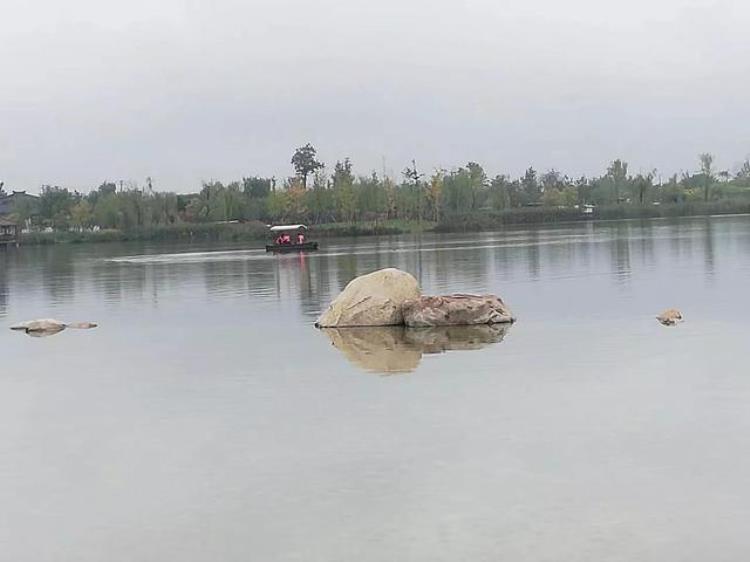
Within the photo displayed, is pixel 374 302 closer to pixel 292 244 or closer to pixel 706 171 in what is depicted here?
pixel 292 244

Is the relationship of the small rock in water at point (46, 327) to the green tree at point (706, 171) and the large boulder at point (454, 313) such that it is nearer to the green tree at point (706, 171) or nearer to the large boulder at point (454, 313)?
the large boulder at point (454, 313)

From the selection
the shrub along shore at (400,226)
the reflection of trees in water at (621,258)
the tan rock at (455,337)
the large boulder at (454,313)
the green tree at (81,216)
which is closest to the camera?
the tan rock at (455,337)

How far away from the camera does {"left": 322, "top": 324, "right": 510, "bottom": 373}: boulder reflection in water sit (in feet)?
39.5

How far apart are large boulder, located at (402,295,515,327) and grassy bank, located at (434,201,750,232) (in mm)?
58537

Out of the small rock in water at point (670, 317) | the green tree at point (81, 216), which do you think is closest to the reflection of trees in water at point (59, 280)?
the small rock in water at point (670, 317)

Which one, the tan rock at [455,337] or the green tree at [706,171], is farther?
the green tree at [706,171]

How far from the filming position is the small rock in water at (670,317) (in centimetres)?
1410

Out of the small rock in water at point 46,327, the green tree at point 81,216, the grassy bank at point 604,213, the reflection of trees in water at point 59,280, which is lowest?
the small rock in water at point 46,327

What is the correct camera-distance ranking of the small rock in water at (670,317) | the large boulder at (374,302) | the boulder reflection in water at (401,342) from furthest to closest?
1. the large boulder at (374,302)
2. the small rock in water at (670,317)
3. the boulder reflection in water at (401,342)

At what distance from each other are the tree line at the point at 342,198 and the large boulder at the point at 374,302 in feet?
192

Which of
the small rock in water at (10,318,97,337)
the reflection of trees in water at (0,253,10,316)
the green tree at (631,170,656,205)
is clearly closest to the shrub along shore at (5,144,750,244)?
the green tree at (631,170,656,205)

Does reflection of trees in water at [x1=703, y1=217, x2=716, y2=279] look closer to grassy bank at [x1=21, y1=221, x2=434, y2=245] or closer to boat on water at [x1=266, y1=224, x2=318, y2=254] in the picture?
boat on water at [x1=266, y1=224, x2=318, y2=254]

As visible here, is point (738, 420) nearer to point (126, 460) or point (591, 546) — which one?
point (591, 546)

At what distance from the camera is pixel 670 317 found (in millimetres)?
14266
